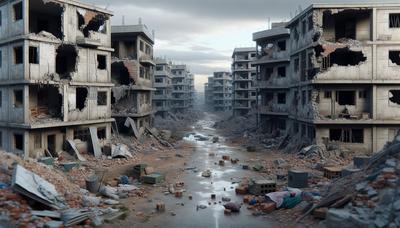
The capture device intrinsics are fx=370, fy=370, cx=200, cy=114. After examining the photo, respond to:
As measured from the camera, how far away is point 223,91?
101 metres

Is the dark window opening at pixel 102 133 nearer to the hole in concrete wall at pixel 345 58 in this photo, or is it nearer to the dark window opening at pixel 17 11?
the dark window opening at pixel 17 11

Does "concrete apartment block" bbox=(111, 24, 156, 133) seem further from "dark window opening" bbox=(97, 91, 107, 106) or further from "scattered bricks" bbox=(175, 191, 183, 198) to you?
"scattered bricks" bbox=(175, 191, 183, 198)

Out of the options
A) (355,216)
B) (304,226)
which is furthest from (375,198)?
(304,226)

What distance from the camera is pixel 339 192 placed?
1366 cm

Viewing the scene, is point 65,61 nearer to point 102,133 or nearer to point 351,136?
point 102,133

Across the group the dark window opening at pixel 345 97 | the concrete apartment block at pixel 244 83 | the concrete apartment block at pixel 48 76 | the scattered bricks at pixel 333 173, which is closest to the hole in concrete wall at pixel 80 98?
the concrete apartment block at pixel 48 76

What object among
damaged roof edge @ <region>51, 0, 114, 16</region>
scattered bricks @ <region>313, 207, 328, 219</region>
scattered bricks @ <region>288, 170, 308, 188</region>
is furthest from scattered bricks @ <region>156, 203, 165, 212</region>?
damaged roof edge @ <region>51, 0, 114, 16</region>

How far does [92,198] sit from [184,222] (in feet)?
13.8

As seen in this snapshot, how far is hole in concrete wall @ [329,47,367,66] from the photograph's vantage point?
29708 millimetres

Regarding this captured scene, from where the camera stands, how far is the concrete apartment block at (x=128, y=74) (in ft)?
122

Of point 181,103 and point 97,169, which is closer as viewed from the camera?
point 97,169

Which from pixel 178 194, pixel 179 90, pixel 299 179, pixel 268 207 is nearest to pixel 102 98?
pixel 178 194

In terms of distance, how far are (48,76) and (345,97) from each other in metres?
22.3

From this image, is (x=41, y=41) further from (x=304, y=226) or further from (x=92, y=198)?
(x=304, y=226)
